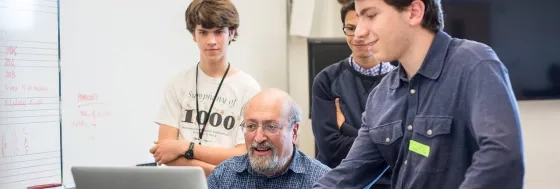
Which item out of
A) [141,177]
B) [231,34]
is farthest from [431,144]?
[231,34]

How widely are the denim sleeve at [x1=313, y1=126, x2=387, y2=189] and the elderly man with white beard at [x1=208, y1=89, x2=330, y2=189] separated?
0.50 m

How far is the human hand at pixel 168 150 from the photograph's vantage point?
260cm

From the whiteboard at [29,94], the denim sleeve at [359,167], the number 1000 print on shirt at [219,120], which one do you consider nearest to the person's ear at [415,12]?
the denim sleeve at [359,167]

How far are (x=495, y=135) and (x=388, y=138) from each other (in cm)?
38

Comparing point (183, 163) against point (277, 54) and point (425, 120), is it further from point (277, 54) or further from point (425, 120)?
point (277, 54)

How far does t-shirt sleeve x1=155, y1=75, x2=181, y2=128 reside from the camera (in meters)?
2.75

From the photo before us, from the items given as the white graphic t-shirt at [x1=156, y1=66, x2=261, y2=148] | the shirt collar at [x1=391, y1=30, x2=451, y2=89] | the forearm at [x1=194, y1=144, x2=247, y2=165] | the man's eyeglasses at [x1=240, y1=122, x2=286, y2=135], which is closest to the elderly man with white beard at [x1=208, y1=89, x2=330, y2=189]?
the man's eyeglasses at [x1=240, y1=122, x2=286, y2=135]

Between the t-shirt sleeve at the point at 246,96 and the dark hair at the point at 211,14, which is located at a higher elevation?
the dark hair at the point at 211,14

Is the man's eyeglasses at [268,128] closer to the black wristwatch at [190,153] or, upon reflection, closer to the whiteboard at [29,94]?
the black wristwatch at [190,153]

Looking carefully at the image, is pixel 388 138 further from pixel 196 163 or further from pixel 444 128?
pixel 196 163

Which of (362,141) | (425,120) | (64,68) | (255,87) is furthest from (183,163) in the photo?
(425,120)

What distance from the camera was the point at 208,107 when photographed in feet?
9.00

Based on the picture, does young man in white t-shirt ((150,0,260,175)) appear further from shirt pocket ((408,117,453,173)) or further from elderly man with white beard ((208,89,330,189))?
shirt pocket ((408,117,453,173))

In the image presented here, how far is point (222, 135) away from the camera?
8.89ft
